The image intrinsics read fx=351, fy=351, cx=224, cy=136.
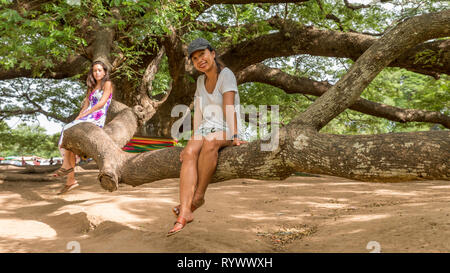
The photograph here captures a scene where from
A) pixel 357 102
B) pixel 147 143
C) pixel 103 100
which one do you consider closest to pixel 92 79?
pixel 103 100

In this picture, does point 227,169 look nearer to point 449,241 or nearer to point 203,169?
point 203,169

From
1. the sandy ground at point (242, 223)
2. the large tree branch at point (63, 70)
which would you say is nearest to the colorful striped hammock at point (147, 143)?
the large tree branch at point (63, 70)

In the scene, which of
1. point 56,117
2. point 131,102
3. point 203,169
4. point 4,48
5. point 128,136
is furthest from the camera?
point 56,117

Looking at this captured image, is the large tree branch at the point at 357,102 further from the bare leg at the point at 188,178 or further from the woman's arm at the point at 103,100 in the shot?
the bare leg at the point at 188,178

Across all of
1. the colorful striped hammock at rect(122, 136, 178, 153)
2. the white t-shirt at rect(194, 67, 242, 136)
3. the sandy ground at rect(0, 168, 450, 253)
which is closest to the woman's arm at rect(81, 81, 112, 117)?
the sandy ground at rect(0, 168, 450, 253)

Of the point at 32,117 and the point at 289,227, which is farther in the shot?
the point at 32,117

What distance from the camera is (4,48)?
455 cm

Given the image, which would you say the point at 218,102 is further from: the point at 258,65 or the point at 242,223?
the point at 258,65

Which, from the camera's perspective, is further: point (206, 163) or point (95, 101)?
point (95, 101)

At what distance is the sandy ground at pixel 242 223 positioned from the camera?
352cm

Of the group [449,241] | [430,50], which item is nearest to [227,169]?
[449,241]

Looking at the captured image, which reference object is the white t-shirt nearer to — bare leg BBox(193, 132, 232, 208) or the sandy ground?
bare leg BBox(193, 132, 232, 208)

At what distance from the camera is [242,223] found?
4711mm

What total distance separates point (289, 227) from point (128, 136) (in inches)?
116
